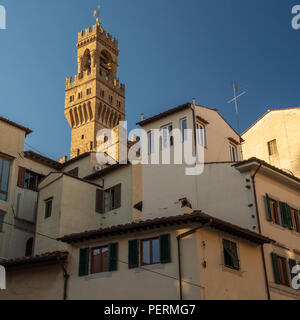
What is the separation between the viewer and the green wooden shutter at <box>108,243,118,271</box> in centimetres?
2333

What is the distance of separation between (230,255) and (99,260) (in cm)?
577

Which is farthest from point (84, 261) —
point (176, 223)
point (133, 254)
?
point (176, 223)

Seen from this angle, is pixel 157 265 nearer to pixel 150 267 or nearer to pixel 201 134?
pixel 150 267

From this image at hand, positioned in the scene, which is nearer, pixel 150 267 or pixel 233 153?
pixel 150 267

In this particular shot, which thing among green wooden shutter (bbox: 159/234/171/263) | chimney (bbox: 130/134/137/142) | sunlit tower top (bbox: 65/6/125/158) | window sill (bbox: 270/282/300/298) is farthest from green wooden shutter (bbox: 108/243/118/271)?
sunlit tower top (bbox: 65/6/125/158)

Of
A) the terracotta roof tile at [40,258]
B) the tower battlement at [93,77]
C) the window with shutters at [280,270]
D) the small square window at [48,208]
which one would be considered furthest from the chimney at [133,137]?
the window with shutters at [280,270]

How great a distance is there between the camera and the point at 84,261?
80.0ft

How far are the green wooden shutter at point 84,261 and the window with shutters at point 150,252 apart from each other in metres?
2.89

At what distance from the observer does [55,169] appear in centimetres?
4141

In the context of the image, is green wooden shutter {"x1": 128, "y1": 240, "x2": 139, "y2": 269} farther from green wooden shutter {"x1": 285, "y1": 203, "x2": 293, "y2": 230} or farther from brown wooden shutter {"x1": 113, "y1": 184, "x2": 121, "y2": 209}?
brown wooden shutter {"x1": 113, "y1": 184, "x2": 121, "y2": 209}

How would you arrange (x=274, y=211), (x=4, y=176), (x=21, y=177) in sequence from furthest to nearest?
1. (x=21, y=177)
2. (x=4, y=176)
3. (x=274, y=211)
